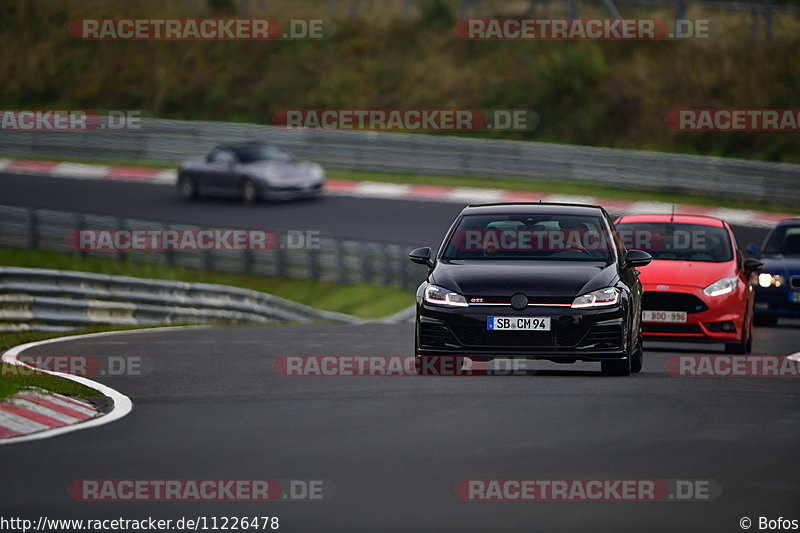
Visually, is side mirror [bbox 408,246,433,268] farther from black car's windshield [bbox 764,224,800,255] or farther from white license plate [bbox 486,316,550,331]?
black car's windshield [bbox 764,224,800,255]

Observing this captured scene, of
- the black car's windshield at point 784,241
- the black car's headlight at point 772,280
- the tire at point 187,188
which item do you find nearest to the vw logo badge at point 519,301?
Answer: the black car's headlight at point 772,280

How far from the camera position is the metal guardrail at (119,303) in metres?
22.3

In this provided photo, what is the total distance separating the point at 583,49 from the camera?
44.0 metres

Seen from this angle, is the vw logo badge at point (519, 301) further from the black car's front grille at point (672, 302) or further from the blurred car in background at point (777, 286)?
the blurred car in background at point (777, 286)

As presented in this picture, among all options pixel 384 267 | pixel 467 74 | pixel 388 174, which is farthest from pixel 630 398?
pixel 467 74

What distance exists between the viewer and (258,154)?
121ft

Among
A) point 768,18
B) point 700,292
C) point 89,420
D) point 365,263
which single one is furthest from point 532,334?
point 768,18

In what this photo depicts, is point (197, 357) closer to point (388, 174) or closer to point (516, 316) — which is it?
point (516, 316)

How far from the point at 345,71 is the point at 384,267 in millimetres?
20149

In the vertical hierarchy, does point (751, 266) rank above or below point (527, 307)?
above

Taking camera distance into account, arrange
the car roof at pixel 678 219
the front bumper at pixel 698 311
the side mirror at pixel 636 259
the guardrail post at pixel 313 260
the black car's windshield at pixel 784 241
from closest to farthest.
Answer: the side mirror at pixel 636 259
the front bumper at pixel 698 311
the car roof at pixel 678 219
the black car's windshield at pixel 784 241
the guardrail post at pixel 313 260

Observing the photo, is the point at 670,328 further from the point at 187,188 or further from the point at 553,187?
the point at 187,188

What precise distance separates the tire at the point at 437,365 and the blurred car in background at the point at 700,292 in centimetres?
322

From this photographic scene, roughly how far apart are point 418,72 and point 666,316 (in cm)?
3089
